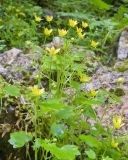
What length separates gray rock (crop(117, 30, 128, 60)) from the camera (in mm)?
3883

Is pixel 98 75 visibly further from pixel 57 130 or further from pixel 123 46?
pixel 57 130

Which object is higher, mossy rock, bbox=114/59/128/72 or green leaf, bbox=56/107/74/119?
green leaf, bbox=56/107/74/119

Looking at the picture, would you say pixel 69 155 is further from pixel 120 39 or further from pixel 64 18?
pixel 64 18

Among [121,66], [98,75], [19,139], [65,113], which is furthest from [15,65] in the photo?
[19,139]

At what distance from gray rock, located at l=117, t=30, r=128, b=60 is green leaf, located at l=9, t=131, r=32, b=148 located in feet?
7.07

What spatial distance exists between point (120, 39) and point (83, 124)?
7.22 ft

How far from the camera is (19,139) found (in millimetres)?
1836

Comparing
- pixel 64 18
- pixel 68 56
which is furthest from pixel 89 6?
pixel 68 56

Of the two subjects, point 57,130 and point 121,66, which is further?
point 121,66

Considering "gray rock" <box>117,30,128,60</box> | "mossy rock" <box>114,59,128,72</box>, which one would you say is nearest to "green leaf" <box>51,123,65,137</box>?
"mossy rock" <box>114,59,128,72</box>

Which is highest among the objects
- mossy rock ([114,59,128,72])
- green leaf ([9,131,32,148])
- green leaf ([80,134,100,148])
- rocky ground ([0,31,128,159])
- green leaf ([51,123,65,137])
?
green leaf ([9,131,32,148])

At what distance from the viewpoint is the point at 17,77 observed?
294 centimetres

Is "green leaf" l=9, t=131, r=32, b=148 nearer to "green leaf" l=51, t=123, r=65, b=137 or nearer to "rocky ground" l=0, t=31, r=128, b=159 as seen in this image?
"green leaf" l=51, t=123, r=65, b=137

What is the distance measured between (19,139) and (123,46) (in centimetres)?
246
